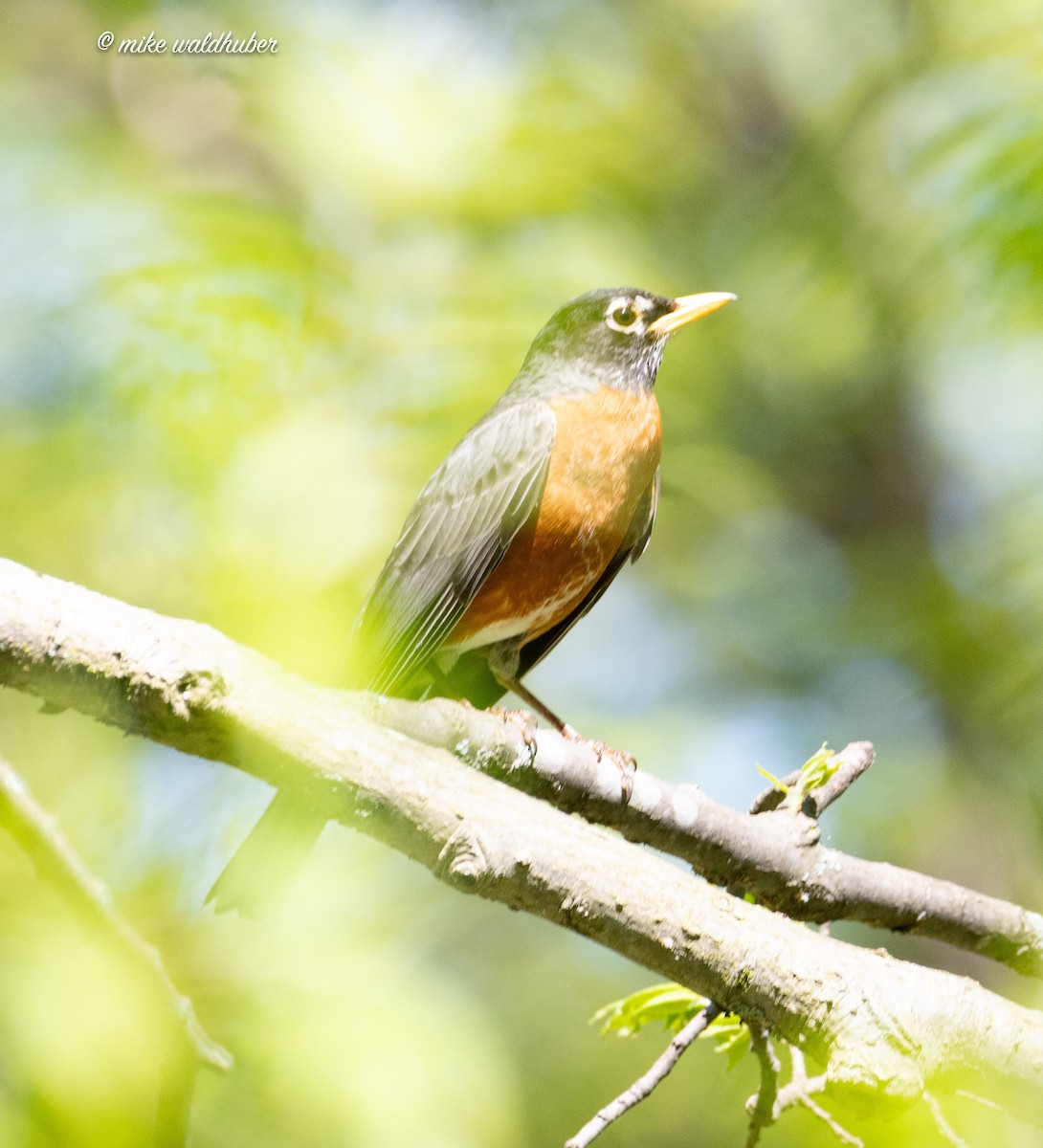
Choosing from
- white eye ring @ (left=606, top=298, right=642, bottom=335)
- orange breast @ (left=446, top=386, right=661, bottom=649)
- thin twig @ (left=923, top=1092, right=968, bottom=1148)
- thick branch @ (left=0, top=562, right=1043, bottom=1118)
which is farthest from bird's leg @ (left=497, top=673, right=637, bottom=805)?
white eye ring @ (left=606, top=298, right=642, bottom=335)

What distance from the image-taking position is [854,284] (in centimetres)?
702

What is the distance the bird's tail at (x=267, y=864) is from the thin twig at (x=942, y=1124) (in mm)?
1580

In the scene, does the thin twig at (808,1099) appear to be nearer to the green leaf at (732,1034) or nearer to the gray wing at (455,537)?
the green leaf at (732,1034)

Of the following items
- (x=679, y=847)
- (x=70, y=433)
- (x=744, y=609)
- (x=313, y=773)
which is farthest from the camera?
(x=744, y=609)

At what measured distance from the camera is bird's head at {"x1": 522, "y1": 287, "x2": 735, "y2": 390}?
489 cm

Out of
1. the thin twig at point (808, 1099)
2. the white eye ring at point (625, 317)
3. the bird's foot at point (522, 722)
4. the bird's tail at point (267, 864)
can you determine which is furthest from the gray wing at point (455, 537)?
the thin twig at point (808, 1099)

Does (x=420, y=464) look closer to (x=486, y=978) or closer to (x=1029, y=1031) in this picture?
(x=1029, y=1031)

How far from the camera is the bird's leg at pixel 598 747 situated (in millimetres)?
3326

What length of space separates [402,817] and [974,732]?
4.97 meters

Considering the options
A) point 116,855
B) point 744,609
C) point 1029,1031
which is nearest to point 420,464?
point 116,855

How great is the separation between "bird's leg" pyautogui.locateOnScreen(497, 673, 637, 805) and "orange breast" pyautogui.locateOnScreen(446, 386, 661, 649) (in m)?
0.33

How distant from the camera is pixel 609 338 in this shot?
491cm

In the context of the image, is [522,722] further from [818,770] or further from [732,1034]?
[732,1034]

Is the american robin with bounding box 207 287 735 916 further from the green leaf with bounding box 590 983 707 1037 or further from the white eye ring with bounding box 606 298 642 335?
the green leaf with bounding box 590 983 707 1037
